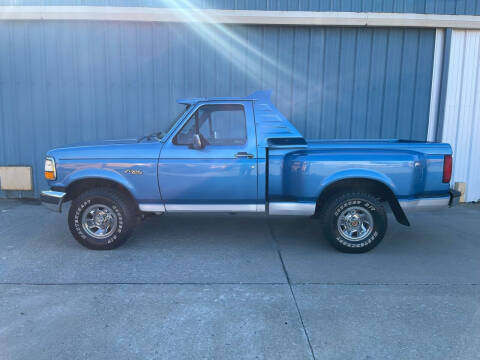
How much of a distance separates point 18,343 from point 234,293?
72.4 inches

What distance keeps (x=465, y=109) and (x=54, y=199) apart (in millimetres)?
7720

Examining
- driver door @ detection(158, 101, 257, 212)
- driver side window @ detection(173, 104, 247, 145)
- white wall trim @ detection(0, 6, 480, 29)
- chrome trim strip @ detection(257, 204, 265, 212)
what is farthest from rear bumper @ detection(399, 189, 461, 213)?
white wall trim @ detection(0, 6, 480, 29)

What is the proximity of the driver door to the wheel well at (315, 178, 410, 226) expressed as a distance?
0.98m

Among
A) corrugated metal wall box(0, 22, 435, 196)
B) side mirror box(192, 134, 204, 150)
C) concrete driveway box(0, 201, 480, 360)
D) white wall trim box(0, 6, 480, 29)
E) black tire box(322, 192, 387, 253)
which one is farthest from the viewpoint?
corrugated metal wall box(0, 22, 435, 196)

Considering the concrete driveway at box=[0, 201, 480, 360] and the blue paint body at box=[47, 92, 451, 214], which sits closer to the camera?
the concrete driveway at box=[0, 201, 480, 360]

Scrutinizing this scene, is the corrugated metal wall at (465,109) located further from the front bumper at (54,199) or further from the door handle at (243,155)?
the front bumper at (54,199)

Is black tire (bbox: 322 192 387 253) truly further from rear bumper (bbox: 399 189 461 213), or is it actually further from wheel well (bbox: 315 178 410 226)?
rear bumper (bbox: 399 189 461 213)

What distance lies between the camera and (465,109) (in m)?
7.85

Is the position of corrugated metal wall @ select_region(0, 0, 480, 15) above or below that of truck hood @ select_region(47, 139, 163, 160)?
above

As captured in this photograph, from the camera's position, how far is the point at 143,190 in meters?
→ 4.84

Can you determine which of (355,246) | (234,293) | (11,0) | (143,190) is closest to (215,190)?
(143,190)

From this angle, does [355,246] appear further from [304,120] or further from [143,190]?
[304,120]

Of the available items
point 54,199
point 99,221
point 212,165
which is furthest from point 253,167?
point 54,199

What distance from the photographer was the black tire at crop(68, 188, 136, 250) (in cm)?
481
